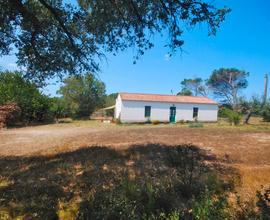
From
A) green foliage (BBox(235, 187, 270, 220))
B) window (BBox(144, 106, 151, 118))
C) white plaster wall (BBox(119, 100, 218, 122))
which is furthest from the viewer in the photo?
window (BBox(144, 106, 151, 118))

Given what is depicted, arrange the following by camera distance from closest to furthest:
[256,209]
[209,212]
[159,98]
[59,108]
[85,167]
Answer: [209,212] < [256,209] < [85,167] < [159,98] < [59,108]

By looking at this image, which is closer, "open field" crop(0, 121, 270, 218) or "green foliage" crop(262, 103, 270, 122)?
"open field" crop(0, 121, 270, 218)

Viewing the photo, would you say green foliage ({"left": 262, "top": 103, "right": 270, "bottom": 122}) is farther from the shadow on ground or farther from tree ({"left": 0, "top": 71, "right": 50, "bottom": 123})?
tree ({"left": 0, "top": 71, "right": 50, "bottom": 123})

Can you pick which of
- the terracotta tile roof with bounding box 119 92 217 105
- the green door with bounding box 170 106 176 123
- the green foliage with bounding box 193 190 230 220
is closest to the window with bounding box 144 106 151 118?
the terracotta tile roof with bounding box 119 92 217 105

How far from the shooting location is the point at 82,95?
37312 millimetres

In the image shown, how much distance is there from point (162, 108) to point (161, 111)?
1.27 feet

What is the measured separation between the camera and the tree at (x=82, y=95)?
36750 mm

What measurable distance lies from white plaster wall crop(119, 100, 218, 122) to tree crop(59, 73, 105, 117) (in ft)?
34.6

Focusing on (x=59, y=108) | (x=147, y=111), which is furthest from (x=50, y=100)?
(x=147, y=111)

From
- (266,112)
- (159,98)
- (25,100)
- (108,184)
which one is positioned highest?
(159,98)

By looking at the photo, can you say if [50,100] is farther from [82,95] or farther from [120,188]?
[120,188]

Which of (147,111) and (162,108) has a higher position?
(162,108)

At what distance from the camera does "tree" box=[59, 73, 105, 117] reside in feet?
121

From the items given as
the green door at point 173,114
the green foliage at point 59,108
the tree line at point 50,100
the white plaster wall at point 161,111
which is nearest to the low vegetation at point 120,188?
the tree line at point 50,100
